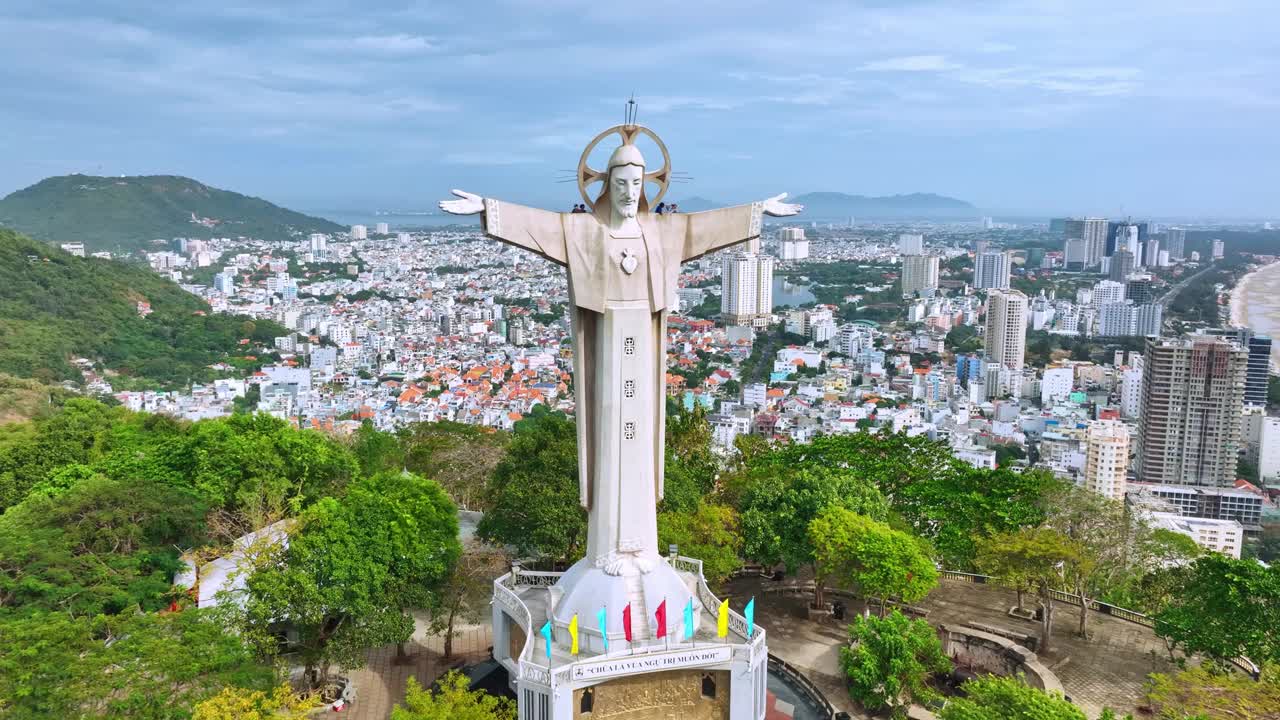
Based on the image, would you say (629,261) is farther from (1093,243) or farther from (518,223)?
(1093,243)

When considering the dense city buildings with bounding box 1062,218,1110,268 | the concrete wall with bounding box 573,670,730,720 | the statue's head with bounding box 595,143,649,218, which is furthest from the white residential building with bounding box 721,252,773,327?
the concrete wall with bounding box 573,670,730,720

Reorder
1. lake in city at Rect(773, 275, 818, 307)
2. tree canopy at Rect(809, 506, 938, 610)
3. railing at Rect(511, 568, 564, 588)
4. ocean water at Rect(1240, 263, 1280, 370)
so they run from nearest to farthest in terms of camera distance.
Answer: railing at Rect(511, 568, 564, 588)
tree canopy at Rect(809, 506, 938, 610)
ocean water at Rect(1240, 263, 1280, 370)
lake in city at Rect(773, 275, 818, 307)

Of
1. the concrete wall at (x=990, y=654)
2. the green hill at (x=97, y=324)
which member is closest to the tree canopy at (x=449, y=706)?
the concrete wall at (x=990, y=654)

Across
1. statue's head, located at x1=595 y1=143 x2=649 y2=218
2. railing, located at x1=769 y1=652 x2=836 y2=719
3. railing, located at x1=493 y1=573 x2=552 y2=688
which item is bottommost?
railing, located at x1=769 y1=652 x2=836 y2=719

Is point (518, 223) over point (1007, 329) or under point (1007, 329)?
over

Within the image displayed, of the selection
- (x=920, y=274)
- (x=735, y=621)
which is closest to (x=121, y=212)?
(x=920, y=274)

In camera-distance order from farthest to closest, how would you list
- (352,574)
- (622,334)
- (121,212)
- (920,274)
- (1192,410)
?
1. (121,212)
2. (920,274)
3. (1192,410)
4. (352,574)
5. (622,334)

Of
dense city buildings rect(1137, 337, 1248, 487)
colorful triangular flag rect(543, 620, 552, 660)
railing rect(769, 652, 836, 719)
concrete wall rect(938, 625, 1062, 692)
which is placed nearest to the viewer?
colorful triangular flag rect(543, 620, 552, 660)

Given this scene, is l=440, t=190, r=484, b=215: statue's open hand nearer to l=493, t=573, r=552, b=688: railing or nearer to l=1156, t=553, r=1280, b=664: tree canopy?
l=493, t=573, r=552, b=688: railing

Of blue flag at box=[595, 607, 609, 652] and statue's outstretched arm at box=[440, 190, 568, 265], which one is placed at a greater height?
statue's outstretched arm at box=[440, 190, 568, 265]
